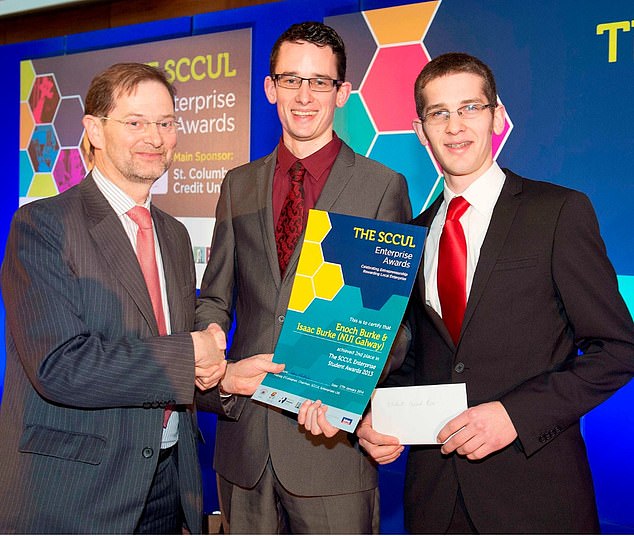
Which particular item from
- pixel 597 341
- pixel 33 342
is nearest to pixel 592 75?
pixel 597 341

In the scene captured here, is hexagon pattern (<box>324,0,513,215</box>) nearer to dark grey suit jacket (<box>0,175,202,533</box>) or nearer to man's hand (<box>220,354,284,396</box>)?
man's hand (<box>220,354,284,396</box>)

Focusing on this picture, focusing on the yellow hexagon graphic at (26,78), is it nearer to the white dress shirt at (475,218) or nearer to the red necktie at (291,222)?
the red necktie at (291,222)

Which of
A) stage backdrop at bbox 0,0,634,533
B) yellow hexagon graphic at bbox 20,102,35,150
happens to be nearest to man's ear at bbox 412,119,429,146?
stage backdrop at bbox 0,0,634,533

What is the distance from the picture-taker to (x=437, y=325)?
1863 millimetres

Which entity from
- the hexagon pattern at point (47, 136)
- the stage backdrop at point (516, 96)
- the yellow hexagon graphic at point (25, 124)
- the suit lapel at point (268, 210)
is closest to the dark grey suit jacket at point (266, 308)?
the suit lapel at point (268, 210)

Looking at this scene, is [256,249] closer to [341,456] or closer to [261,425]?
[261,425]

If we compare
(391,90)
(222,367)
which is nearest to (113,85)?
(222,367)

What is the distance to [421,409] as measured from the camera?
178cm

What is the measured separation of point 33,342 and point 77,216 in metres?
0.35

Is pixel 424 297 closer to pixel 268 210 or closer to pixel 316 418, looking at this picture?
pixel 316 418

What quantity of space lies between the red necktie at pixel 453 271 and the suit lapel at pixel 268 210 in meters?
0.49

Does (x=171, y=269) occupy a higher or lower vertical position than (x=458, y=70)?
lower

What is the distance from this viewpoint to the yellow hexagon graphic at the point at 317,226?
1851 millimetres

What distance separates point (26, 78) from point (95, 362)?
432cm
